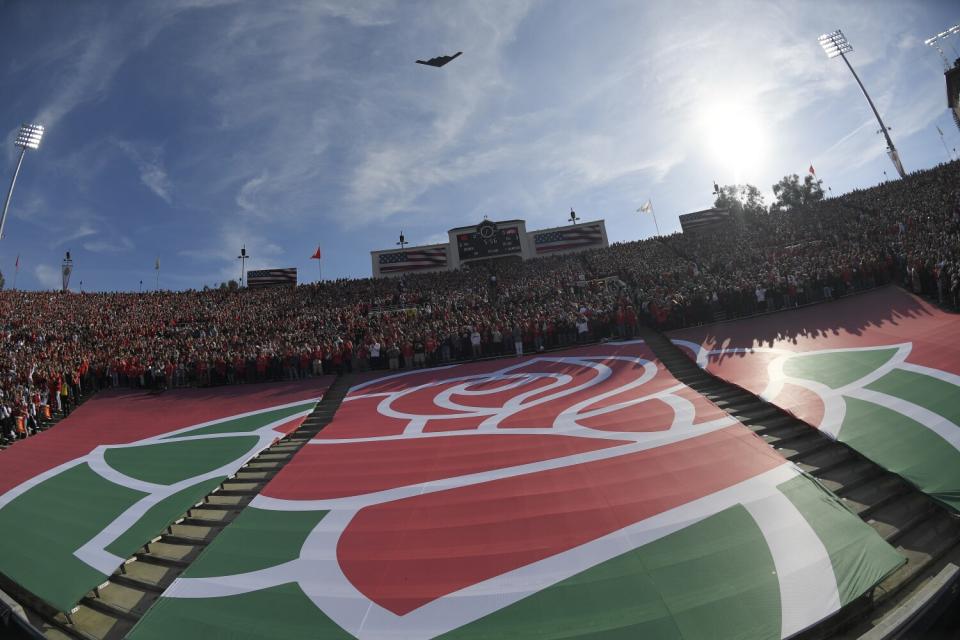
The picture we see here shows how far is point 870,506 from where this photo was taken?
665 centimetres

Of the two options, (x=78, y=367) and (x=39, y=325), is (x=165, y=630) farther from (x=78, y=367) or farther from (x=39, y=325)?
(x=39, y=325)

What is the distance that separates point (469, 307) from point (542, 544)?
2169 centimetres

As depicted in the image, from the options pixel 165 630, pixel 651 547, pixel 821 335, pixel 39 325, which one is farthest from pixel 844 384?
pixel 39 325

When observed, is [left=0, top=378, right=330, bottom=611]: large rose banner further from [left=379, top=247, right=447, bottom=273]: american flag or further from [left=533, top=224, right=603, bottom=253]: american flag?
[left=533, top=224, right=603, bottom=253]: american flag

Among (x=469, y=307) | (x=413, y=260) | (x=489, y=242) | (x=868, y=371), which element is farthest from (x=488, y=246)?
(x=868, y=371)

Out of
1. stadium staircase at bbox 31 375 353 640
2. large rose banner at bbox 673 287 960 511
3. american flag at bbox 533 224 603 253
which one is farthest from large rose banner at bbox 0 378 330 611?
american flag at bbox 533 224 603 253

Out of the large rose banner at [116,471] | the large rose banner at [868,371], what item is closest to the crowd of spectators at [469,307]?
the large rose banner at [868,371]

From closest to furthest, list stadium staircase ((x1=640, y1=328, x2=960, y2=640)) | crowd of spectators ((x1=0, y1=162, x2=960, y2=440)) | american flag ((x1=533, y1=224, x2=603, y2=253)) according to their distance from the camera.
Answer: stadium staircase ((x1=640, y1=328, x2=960, y2=640)) → crowd of spectators ((x1=0, y1=162, x2=960, y2=440)) → american flag ((x1=533, y1=224, x2=603, y2=253))

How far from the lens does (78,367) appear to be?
1867 cm

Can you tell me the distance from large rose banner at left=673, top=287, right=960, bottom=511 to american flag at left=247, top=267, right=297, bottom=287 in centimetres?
4280

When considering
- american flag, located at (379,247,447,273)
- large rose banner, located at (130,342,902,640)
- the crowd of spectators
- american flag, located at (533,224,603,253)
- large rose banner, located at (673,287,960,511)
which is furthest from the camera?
american flag, located at (533,224,603,253)

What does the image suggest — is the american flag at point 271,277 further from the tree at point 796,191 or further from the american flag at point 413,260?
the tree at point 796,191

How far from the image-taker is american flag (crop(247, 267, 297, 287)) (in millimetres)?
44531

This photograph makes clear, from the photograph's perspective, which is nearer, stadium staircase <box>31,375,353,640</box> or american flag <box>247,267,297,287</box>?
stadium staircase <box>31,375,353,640</box>
